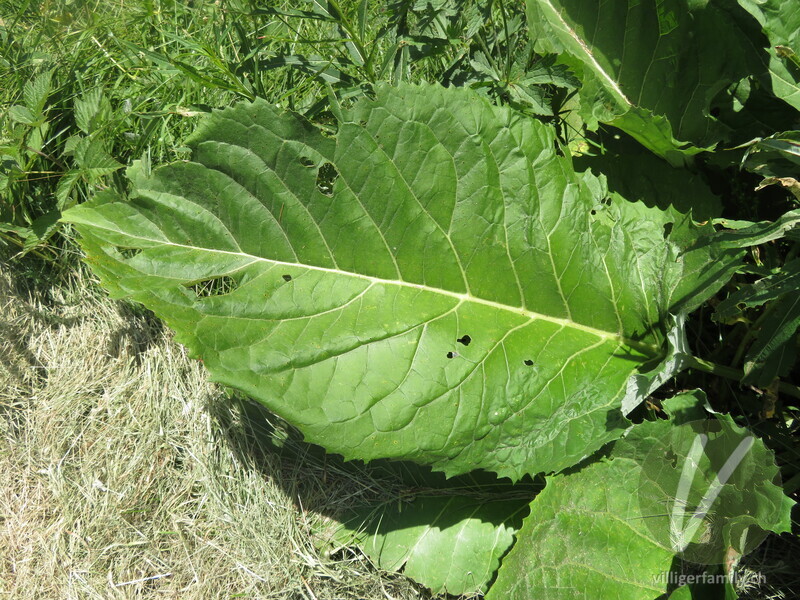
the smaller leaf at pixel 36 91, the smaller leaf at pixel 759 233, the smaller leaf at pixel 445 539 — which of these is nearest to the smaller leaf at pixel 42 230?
the smaller leaf at pixel 36 91

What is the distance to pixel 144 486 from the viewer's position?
2.43 metres

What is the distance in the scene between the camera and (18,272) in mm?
2639

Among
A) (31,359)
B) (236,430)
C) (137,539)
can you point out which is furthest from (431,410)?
(31,359)

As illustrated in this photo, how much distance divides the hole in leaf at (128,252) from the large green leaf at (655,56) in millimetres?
1229

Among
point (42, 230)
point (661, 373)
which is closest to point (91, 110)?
point (42, 230)

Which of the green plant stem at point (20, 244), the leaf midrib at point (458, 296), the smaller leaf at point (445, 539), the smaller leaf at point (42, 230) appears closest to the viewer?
the leaf midrib at point (458, 296)

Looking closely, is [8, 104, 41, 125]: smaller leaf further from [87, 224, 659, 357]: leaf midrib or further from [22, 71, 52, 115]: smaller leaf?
[87, 224, 659, 357]: leaf midrib

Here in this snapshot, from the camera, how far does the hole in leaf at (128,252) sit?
178 cm

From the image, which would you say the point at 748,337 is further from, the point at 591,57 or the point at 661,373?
the point at 591,57

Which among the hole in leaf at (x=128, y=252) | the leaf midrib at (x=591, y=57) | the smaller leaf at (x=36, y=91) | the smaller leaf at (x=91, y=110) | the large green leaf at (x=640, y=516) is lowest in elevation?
the large green leaf at (x=640, y=516)

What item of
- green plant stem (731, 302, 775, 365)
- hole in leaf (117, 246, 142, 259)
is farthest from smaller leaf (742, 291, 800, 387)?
hole in leaf (117, 246, 142, 259)

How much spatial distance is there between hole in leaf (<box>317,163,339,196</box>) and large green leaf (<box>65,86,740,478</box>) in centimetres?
3

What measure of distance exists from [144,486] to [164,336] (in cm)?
52

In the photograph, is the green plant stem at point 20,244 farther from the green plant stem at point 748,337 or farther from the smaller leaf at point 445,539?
the green plant stem at point 748,337
